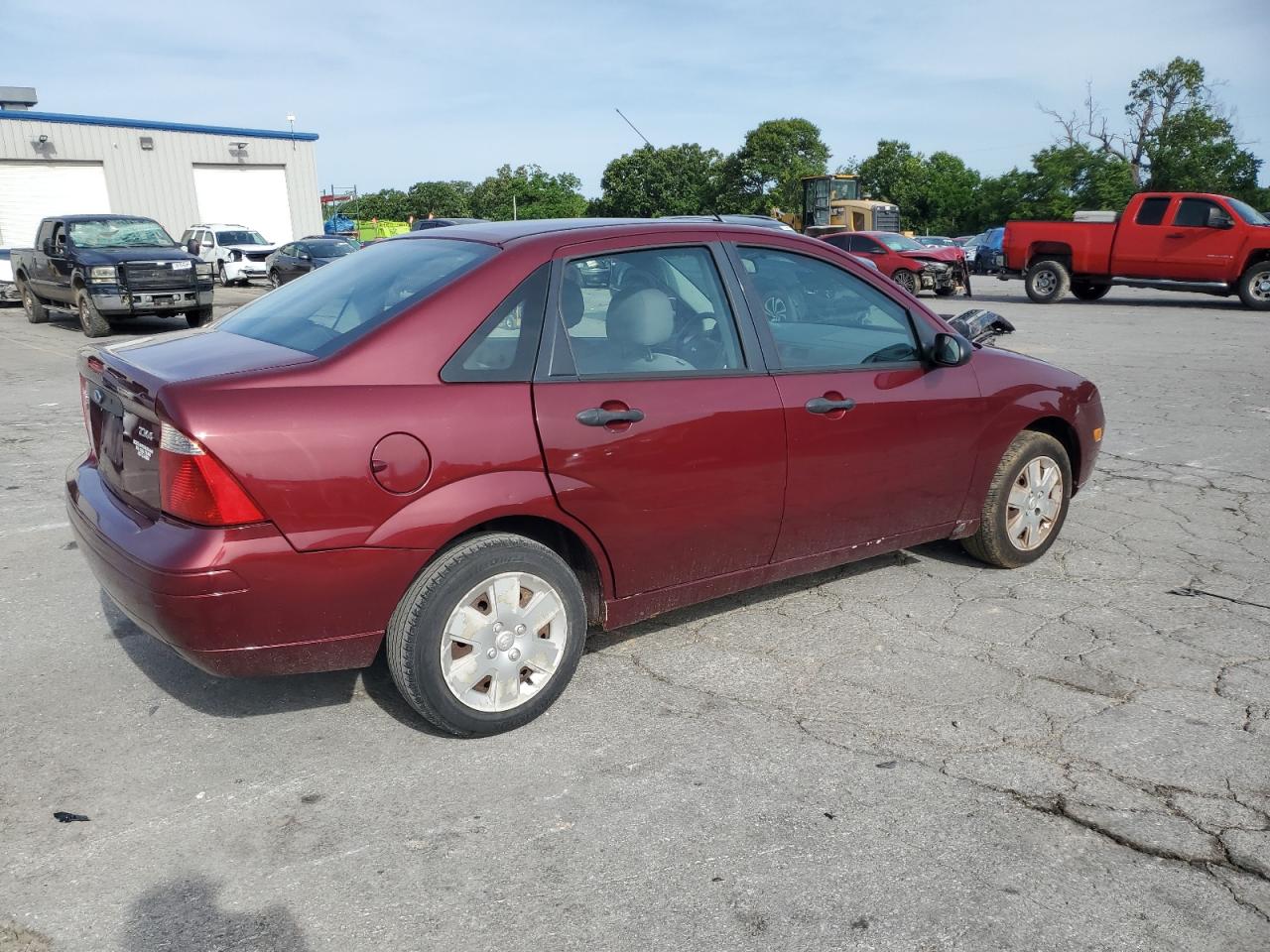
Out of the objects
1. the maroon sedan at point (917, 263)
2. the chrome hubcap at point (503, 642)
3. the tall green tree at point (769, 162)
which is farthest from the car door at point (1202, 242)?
the tall green tree at point (769, 162)

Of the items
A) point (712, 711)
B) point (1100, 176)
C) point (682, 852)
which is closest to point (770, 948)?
point (682, 852)

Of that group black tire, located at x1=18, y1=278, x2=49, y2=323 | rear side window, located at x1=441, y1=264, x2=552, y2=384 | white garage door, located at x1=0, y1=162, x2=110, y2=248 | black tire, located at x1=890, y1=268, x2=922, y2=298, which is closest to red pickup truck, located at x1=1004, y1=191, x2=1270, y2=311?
black tire, located at x1=890, y1=268, x2=922, y2=298

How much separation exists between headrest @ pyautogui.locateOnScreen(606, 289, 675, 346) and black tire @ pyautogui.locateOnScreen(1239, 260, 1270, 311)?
18.9m

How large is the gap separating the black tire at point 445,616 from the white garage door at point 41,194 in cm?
3103

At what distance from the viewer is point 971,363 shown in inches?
182

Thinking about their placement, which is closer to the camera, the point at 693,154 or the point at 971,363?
the point at 971,363

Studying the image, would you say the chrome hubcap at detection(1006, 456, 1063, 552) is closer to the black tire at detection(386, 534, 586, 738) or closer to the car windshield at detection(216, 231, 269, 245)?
the black tire at detection(386, 534, 586, 738)

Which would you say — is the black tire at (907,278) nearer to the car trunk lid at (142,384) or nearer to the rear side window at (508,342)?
the rear side window at (508,342)

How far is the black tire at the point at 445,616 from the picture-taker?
3.23m

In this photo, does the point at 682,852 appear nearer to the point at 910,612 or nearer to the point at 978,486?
the point at 910,612

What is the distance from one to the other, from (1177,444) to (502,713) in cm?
649

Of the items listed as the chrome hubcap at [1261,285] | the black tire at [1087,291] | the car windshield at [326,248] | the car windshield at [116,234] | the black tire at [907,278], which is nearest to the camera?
the car windshield at [116,234]

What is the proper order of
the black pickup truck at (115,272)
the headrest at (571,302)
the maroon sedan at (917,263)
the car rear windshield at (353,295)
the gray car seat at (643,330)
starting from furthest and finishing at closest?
the maroon sedan at (917,263)
the black pickup truck at (115,272)
the gray car seat at (643,330)
the headrest at (571,302)
the car rear windshield at (353,295)

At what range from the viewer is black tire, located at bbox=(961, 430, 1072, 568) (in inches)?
190
